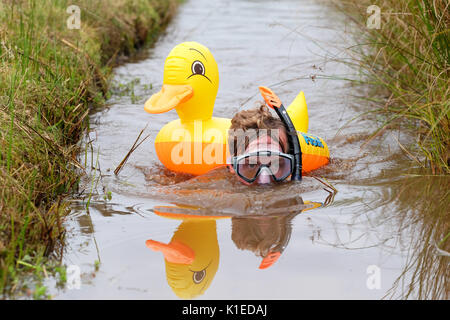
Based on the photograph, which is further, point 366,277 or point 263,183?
point 263,183

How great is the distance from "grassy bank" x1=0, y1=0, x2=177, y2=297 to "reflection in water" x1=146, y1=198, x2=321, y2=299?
0.68 m

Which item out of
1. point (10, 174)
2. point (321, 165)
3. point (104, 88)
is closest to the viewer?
point (10, 174)

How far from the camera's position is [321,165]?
5859 mm

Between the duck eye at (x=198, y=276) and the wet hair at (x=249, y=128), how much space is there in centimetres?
172

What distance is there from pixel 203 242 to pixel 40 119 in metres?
2.17

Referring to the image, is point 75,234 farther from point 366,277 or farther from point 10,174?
point 366,277

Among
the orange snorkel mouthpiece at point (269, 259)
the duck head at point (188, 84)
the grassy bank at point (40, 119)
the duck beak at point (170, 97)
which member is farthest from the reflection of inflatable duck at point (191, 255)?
the duck head at point (188, 84)

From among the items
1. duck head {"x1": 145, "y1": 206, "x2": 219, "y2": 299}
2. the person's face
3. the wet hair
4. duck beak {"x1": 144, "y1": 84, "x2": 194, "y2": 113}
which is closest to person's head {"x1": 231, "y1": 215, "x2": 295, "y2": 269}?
duck head {"x1": 145, "y1": 206, "x2": 219, "y2": 299}

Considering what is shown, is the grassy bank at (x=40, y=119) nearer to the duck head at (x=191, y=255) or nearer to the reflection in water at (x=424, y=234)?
the duck head at (x=191, y=255)

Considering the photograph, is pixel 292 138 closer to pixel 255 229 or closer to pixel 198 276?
pixel 255 229

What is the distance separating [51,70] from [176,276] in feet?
12.0
